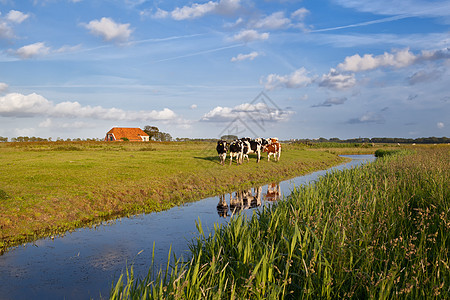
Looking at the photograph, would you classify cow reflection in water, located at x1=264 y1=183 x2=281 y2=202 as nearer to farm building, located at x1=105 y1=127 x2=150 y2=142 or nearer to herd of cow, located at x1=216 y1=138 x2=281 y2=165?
herd of cow, located at x1=216 y1=138 x2=281 y2=165

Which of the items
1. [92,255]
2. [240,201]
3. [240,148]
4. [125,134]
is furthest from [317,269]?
[125,134]

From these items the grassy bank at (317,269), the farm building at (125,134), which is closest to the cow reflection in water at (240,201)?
the grassy bank at (317,269)

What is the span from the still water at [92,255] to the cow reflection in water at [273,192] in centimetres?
471

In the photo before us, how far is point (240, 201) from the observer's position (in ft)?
57.6

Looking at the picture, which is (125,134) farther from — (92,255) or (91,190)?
(92,255)

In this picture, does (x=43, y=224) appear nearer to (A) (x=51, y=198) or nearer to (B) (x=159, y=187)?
(A) (x=51, y=198)

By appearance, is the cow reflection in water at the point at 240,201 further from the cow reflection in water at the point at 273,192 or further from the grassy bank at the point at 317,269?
the grassy bank at the point at 317,269

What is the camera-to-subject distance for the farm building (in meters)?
89.2

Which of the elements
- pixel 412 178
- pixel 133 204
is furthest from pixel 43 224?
pixel 412 178

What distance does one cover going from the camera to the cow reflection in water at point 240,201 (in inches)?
603

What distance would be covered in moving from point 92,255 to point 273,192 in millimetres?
13109

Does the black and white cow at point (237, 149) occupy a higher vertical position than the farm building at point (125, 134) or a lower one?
lower

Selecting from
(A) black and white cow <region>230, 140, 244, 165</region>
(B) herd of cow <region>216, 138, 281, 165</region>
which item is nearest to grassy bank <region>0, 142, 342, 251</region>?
(B) herd of cow <region>216, 138, 281, 165</region>

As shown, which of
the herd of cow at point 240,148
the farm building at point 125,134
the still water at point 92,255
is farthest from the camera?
the farm building at point 125,134
